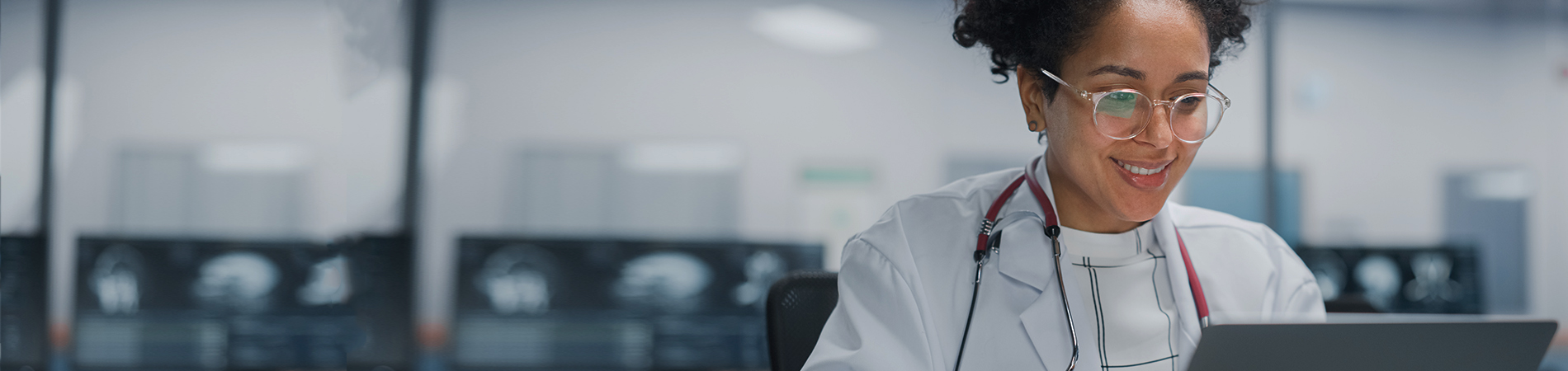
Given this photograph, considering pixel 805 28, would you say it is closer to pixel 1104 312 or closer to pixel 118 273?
pixel 1104 312

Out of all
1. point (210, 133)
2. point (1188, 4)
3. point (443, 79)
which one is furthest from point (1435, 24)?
point (210, 133)

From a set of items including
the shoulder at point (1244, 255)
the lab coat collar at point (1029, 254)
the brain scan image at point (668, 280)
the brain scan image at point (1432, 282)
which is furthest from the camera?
the brain scan image at point (1432, 282)

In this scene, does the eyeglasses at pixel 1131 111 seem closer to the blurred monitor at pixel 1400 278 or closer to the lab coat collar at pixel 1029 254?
the lab coat collar at pixel 1029 254

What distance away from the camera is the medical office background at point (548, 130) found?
2.66m

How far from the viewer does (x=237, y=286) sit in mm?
2633

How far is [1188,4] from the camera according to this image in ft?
2.72

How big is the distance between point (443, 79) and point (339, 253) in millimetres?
871

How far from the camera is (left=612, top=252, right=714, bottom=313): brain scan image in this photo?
8.77 ft

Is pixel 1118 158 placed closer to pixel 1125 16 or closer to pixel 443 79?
pixel 1125 16

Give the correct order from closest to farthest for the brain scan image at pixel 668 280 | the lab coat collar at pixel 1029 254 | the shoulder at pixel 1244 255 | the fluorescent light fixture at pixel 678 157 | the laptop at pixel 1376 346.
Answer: the laptop at pixel 1376 346 < the lab coat collar at pixel 1029 254 < the shoulder at pixel 1244 255 < the brain scan image at pixel 668 280 < the fluorescent light fixture at pixel 678 157

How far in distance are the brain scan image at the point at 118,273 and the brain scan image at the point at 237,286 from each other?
0.19 m

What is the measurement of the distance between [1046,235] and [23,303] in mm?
3328

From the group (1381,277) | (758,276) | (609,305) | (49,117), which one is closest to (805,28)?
(758,276)

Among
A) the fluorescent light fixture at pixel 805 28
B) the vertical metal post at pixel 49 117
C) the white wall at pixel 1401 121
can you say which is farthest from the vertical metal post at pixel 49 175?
the white wall at pixel 1401 121
